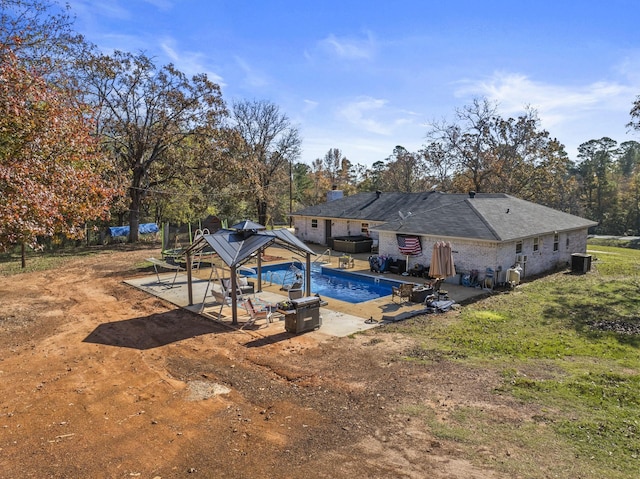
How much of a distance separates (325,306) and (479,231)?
804cm

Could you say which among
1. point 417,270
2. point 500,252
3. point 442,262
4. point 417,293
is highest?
point 500,252

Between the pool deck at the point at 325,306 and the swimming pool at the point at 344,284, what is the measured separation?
0.85 meters

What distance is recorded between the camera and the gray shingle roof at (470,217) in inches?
722

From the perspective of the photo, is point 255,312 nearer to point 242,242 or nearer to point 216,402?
point 242,242

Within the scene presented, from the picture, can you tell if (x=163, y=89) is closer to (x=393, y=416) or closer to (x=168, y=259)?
(x=168, y=259)

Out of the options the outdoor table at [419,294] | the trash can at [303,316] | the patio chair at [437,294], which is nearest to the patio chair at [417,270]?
the patio chair at [437,294]

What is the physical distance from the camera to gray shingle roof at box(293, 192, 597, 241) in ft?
60.1

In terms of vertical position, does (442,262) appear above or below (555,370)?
above

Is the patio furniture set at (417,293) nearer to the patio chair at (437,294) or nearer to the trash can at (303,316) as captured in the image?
the patio chair at (437,294)

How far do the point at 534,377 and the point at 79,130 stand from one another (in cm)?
1259

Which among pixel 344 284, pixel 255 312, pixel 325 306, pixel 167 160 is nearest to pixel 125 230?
pixel 167 160

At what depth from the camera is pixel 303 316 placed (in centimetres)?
1133

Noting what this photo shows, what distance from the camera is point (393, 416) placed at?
22.3ft

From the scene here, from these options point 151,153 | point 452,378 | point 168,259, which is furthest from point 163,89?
point 452,378
